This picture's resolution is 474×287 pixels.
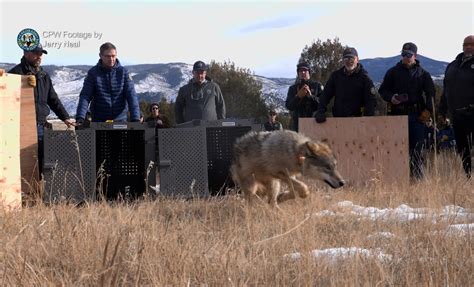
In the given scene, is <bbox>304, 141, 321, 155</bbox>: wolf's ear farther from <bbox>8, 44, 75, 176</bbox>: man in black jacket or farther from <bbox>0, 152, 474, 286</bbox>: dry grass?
<bbox>8, 44, 75, 176</bbox>: man in black jacket

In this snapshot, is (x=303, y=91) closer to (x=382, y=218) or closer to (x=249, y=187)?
(x=249, y=187)

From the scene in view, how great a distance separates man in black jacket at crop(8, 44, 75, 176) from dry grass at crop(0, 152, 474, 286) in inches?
103

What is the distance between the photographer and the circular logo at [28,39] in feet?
30.3

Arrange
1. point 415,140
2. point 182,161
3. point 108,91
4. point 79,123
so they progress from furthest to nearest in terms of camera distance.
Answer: point 415,140
point 108,91
point 79,123
point 182,161

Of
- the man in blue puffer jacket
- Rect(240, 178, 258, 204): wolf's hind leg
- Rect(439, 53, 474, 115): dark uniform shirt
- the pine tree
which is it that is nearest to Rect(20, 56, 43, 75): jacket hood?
the man in blue puffer jacket

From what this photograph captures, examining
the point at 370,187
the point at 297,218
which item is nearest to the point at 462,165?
the point at 370,187

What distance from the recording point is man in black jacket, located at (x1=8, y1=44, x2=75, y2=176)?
362 inches

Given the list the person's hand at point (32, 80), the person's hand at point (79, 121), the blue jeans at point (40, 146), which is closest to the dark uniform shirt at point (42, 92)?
the blue jeans at point (40, 146)

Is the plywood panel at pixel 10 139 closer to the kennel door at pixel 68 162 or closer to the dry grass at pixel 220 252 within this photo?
the kennel door at pixel 68 162

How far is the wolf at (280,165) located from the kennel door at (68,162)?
1962mm

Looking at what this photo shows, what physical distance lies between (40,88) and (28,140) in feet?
3.33

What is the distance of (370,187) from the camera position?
9.54 meters

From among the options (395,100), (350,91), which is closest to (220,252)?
(350,91)

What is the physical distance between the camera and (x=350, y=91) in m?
10.8
